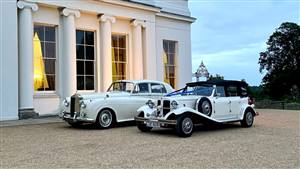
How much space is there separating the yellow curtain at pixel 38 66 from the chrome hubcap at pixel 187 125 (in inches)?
311

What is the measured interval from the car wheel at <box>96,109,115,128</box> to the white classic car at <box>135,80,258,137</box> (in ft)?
4.15

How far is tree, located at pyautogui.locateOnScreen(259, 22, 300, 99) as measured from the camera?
1747 inches

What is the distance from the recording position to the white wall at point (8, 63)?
13.0 metres

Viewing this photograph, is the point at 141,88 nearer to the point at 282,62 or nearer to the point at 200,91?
the point at 200,91

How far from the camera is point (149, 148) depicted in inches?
290

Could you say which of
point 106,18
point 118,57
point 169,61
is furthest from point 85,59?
point 169,61

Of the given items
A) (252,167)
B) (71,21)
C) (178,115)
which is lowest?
(252,167)

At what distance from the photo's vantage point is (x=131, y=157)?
21.2ft

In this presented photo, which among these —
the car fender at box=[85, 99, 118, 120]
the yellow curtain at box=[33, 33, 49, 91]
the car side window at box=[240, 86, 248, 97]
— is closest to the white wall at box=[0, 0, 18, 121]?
the yellow curtain at box=[33, 33, 49, 91]

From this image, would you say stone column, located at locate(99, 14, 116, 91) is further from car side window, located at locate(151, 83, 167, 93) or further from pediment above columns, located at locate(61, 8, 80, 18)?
car side window, located at locate(151, 83, 167, 93)

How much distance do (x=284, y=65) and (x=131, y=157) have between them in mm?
43618

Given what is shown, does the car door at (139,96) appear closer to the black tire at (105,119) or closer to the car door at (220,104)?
the black tire at (105,119)

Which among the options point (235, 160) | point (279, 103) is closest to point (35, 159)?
point (235, 160)

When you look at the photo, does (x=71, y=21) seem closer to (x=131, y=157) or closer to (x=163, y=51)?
(x=163, y=51)
